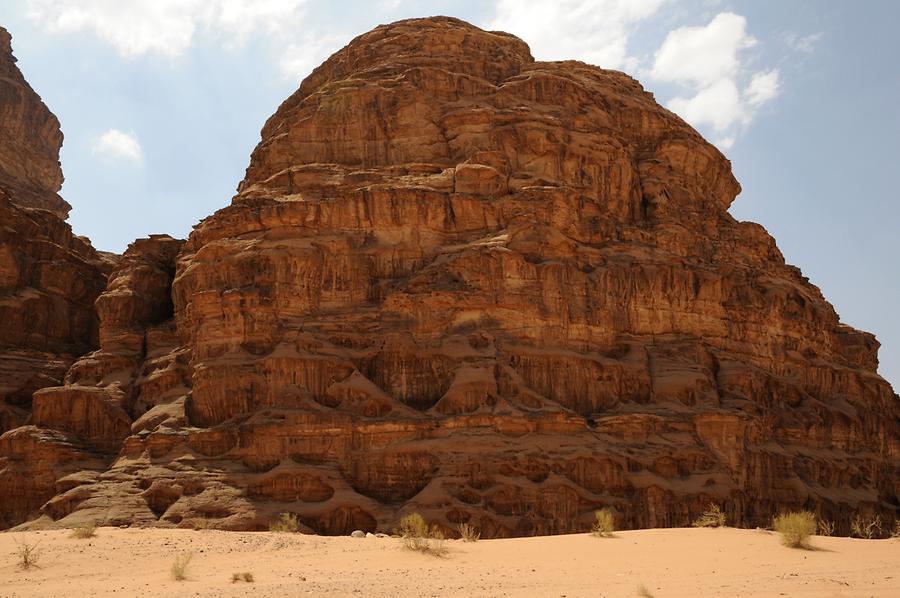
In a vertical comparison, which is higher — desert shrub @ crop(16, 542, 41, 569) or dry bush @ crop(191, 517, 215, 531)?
desert shrub @ crop(16, 542, 41, 569)

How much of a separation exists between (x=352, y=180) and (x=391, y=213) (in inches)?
145

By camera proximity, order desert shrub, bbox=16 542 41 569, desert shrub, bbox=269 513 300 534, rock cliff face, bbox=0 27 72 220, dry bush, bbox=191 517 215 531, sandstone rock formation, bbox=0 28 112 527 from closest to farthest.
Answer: desert shrub, bbox=16 542 41 569, desert shrub, bbox=269 513 300 534, dry bush, bbox=191 517 215 531, sandstone rock formation, bbox=0 28 112 527, rock cliff face, bbox=0 27 72 220

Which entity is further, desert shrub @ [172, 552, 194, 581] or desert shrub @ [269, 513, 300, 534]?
desert shrub @ [269, 513, 300, 534]

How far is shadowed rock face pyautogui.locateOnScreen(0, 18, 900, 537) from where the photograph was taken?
37469 mm

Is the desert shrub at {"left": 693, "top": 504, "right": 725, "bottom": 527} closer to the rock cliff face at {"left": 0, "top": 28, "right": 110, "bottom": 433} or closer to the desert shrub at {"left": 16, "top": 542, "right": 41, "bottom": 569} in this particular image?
the desert shrub at {"left": 16, "top": 542, "right": 41, "bottom": 569}

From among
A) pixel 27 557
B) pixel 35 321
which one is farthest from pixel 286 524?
pixel 35 321

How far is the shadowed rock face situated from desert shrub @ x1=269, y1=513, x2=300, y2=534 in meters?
0.72

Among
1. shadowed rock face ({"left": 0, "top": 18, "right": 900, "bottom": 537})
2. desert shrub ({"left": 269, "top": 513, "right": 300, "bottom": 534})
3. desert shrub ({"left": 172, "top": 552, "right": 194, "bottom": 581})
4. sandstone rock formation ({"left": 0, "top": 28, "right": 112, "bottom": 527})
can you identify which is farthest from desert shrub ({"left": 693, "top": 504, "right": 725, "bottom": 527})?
sandstone rock formation ({"left": 0, "top": 28, "right": 112, "bottom": 527})

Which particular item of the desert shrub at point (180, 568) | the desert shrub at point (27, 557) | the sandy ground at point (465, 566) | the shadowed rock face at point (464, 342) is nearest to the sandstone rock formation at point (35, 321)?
the shadowed rock face at point (464, 342)

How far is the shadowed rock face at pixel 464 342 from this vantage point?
3747cm

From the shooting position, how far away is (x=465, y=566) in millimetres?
20281

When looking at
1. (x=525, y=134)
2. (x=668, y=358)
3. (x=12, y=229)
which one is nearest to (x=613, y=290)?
(x=668, y=358)

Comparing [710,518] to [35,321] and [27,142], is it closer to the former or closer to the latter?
[35,321]

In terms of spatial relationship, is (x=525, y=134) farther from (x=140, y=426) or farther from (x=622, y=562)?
(x=622, y=562)
